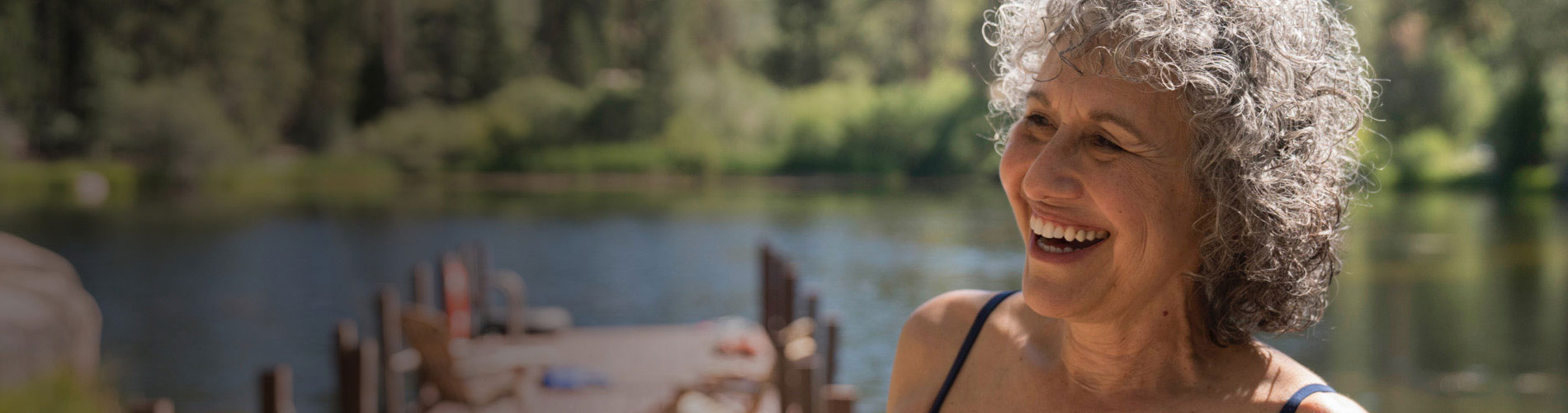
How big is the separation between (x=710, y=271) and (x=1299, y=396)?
54.3ft

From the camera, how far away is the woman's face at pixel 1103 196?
2.20 feet

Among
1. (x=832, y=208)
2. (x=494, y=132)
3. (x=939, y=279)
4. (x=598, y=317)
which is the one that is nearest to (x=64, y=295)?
(x=598, y=317)

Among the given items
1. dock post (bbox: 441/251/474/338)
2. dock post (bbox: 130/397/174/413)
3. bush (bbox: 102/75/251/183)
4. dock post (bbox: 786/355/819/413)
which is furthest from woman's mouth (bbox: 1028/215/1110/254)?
bush (bbox: 102/75/251/183)

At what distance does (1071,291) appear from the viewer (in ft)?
2.31

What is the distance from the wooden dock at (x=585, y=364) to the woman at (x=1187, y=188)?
1824mm

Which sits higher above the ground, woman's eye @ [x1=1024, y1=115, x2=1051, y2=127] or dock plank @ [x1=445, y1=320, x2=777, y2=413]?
woman's eye @ [x1=1024, y1=115, x2=1051, y2=127]

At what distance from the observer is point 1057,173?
0.68 metres

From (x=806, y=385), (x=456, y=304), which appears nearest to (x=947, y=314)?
(x=806, y=385)

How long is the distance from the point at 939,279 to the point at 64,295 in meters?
10.8

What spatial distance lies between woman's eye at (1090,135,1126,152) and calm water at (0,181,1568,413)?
8905 mm

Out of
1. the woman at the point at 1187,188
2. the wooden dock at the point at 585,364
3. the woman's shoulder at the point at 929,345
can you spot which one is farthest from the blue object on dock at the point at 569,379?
the woman at the point at 1187,188

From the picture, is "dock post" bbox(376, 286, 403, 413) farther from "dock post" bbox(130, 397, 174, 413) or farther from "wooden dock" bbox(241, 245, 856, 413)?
"dock post" bbox(130, 397, 174, 413)

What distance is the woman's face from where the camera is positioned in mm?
670

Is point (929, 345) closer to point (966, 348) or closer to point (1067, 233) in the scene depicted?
point (966, 348)
